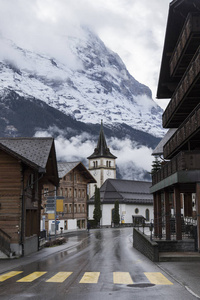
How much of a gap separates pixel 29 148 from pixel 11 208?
5741 mm

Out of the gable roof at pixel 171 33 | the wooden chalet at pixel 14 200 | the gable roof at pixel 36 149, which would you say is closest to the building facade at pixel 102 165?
the gable roof at pixel 171 33

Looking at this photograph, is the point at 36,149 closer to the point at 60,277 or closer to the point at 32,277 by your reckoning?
the point at 32,277

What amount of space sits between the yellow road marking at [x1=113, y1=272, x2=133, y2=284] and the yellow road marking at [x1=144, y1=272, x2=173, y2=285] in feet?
2.27

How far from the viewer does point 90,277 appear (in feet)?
45.1

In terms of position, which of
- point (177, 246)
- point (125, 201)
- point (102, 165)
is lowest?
point (177, 246)

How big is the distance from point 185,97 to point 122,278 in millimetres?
14044

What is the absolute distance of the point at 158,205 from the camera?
34969 mm

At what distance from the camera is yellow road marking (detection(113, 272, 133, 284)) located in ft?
41.7

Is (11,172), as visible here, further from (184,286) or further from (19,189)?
(184,286)

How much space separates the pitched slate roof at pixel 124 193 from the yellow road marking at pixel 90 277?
85.4m

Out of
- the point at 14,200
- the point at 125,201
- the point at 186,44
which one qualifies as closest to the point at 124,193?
the point at 125,201

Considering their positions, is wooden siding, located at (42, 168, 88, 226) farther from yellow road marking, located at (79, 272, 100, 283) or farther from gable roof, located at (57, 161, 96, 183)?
yellow road marking, located at (79, 272, 100, 283)

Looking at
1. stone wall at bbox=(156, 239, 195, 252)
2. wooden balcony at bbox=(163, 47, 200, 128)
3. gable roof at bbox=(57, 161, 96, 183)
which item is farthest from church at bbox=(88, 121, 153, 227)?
stone wall at bbox=(156, 239, 195, 252)

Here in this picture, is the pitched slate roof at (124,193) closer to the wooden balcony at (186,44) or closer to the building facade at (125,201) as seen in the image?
the building facade at (125,201)
